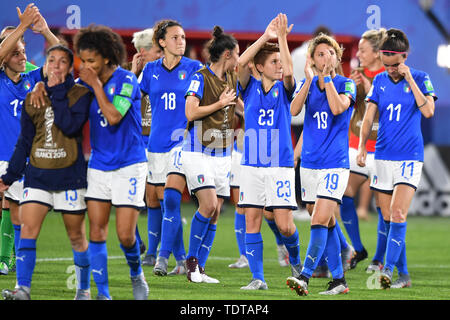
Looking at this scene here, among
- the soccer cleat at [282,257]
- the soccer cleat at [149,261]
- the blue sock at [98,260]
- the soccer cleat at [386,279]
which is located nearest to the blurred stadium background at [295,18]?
the soccer cleat at [282,257]

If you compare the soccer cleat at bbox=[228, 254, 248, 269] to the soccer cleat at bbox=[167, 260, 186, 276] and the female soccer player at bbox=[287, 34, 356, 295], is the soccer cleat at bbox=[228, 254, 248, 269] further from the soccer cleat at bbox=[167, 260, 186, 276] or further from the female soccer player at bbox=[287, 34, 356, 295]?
the female soccer player at bbox=[287, 34, 356, 295]

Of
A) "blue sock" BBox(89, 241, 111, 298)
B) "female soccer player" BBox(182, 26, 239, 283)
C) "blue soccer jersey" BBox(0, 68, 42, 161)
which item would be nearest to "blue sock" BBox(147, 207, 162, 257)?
"female soccer player" BBox(182, 26, 239, 283)

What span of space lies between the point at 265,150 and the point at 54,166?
6.43 ft

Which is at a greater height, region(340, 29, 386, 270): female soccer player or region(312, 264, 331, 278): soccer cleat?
region(340, 29, 386, 270): female soccer player

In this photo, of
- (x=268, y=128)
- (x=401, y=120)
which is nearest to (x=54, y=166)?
(x=268, y=128)

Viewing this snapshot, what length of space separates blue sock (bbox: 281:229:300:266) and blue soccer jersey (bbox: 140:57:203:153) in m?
1.61

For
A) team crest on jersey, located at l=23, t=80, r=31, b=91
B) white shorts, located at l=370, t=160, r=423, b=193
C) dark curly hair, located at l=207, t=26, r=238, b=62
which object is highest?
dark curly hair, located at l=207, t=26, r=238, b=62

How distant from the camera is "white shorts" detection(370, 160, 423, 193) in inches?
295

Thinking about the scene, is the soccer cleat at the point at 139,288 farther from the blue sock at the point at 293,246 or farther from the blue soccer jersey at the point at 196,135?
the blue soccer jersey at the point at 196,135

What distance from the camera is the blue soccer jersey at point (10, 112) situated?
7.83m

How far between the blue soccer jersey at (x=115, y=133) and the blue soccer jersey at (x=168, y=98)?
2.28 m

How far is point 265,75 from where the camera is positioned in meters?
7.25

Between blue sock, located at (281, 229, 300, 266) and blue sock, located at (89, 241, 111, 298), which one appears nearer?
blue sock, located at (89, 241, 111, 298)

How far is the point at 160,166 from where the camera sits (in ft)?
28.3
